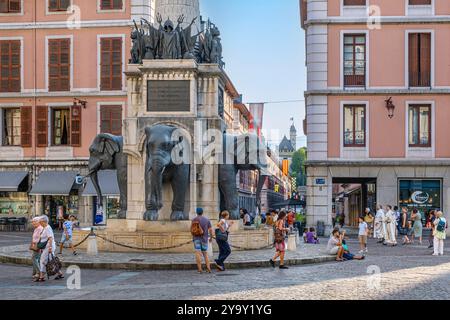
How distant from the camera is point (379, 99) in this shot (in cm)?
3959

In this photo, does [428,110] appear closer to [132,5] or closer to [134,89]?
[132,5]

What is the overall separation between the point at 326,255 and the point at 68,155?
2521 centimetres

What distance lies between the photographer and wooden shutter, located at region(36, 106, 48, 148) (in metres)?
44.9

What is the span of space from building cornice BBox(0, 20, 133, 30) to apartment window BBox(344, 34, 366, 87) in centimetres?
1253

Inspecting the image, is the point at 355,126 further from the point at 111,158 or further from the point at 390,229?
the point at 111,158

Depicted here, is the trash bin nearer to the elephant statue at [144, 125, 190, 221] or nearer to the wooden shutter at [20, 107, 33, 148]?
the elephant statue at [144, 125, 190, 221]

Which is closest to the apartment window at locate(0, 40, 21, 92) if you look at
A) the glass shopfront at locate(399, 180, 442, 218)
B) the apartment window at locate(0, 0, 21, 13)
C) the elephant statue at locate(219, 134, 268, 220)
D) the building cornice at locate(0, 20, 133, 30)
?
the building cornice at locate(0, 20, 133, 30)

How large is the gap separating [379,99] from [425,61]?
9.89 ft

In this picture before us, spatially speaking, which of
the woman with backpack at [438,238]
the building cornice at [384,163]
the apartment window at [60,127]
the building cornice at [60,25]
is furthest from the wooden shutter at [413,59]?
the apartment window at [60,127]

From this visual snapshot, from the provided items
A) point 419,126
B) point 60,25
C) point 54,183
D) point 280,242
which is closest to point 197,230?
point 280,242

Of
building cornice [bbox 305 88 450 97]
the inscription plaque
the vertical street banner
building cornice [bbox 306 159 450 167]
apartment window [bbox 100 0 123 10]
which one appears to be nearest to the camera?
the inscription plaque

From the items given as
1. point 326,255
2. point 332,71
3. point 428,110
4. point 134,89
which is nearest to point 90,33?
point 332,71

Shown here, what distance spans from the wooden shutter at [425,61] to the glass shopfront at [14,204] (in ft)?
74.8

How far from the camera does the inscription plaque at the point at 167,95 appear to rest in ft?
77.1
